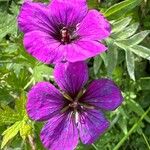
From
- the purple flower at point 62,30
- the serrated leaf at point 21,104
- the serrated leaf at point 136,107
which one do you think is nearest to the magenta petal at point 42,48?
the purple flower at point 62,30

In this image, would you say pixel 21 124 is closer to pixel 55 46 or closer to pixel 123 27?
pixel 55 46

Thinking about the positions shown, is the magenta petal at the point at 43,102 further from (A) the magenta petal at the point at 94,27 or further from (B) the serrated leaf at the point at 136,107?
(B) the serrated leaf at the point at 136,107

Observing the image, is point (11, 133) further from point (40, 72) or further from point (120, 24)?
point (120, 24)

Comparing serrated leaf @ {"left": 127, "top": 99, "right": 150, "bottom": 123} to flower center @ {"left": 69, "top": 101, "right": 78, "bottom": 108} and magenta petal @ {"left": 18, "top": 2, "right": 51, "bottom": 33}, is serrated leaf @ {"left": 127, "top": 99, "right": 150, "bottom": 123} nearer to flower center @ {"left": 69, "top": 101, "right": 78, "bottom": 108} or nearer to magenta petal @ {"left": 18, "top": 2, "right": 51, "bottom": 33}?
flower center @ {"left": 69, "top": 101, "right": 78, "bottom": 108}

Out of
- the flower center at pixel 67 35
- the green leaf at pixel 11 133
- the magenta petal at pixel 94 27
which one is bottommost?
the green leaf at pixel 11 133

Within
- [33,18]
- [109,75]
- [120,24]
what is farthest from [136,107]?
[33,18]
